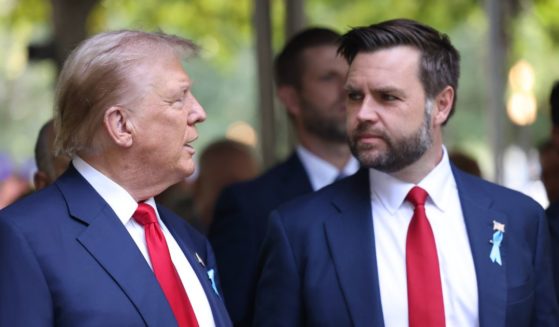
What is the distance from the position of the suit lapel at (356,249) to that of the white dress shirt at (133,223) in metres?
0.61

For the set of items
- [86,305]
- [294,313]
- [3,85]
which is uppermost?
[86,305]

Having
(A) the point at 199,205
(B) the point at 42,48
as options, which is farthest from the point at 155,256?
(B) the point at 42,48

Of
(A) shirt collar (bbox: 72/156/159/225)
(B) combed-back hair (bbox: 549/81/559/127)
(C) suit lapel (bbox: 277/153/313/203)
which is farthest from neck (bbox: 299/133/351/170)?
(A) shirt collar (bbox: 72/156/159/225)

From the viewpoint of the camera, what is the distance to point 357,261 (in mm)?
4457

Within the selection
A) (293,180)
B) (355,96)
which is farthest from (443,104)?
(293,180)

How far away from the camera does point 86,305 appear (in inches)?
141

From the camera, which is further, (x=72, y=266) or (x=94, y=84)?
(x=94, y=84)

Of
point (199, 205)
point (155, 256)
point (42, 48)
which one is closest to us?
point (155, 256)

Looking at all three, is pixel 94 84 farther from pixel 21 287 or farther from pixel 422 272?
pixel 422 272

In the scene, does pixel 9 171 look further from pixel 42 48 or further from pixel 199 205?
pixel 199 205

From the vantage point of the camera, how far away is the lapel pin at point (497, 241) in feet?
14.7

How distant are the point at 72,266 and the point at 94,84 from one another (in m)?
0.56

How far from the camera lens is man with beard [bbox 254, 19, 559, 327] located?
4.38 meters

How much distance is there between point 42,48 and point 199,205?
3332mm
